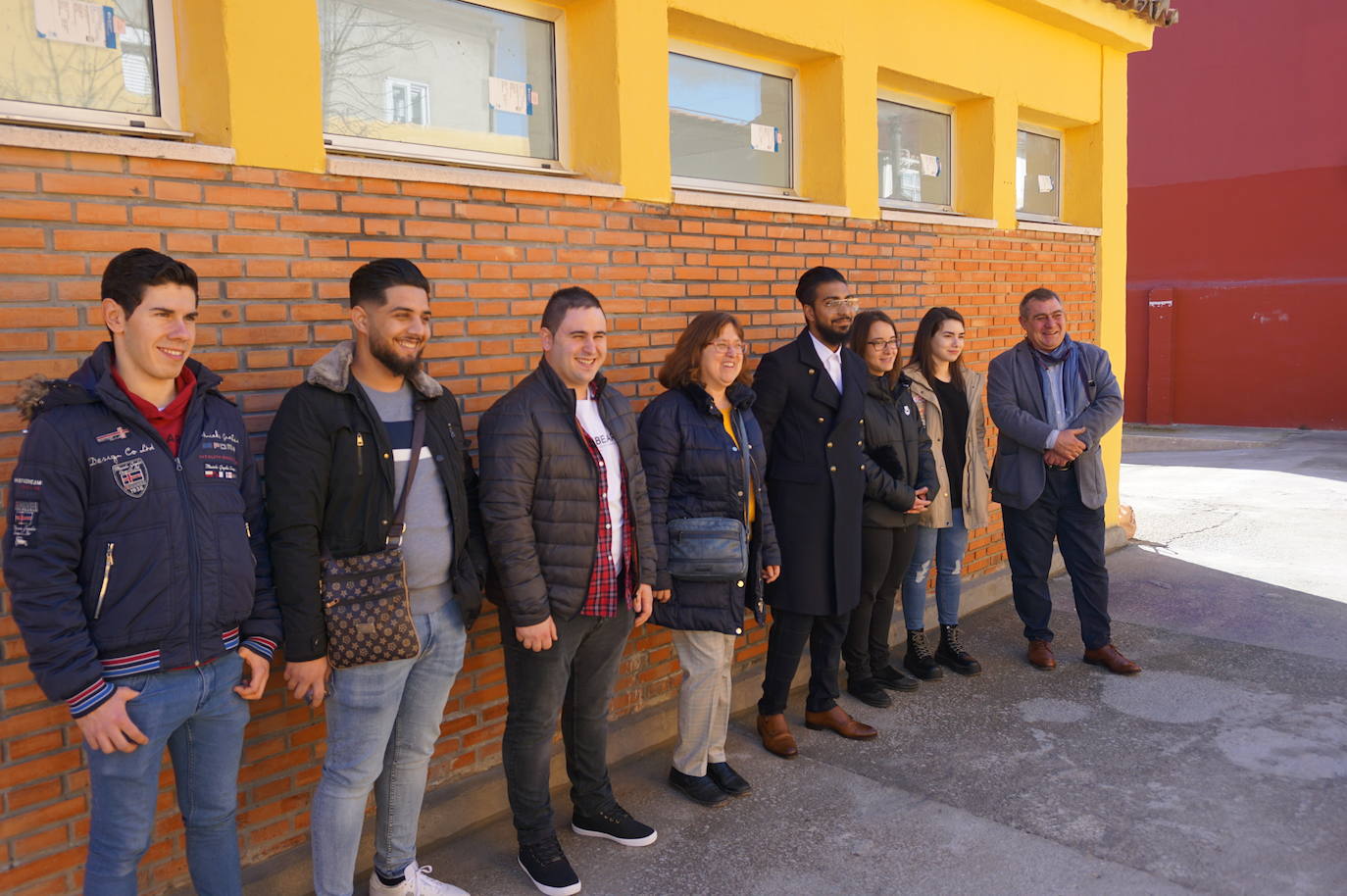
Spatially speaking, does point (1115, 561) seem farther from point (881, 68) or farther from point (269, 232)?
point (269, 232)

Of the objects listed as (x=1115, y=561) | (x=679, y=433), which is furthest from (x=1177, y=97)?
(x=679, y=433)

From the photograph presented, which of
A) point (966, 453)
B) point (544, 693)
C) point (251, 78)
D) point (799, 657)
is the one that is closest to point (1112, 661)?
point (966, 453)

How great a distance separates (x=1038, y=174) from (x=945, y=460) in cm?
379

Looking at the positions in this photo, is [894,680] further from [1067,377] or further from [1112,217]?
[1112,217]

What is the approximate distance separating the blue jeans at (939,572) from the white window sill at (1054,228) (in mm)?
2859

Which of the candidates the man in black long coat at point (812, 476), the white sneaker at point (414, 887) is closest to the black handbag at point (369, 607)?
the white sneaker at point (414, 887)

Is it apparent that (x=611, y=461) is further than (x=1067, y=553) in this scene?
No

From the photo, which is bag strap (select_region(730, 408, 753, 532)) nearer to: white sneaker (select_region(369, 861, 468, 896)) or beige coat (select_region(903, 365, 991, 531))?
beige coat (select_region(903, 365, 991, 531))

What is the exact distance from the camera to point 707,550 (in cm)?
380

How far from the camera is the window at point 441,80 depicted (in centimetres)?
369

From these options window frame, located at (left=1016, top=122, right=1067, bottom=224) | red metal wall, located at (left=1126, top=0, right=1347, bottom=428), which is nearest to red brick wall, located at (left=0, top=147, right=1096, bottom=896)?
window frame, located at (left=1016, top=122, right=1067, bottom=224)

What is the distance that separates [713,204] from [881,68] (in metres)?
1.86

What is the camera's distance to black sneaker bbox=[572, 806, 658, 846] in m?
3.68

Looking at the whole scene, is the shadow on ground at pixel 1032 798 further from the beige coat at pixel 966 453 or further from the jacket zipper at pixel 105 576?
the jacket zipper at pixel 105 576
